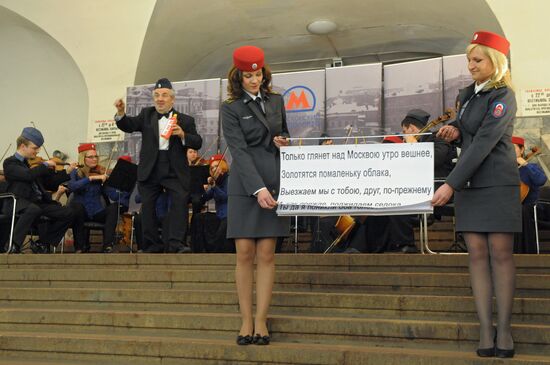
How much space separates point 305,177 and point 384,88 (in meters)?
6.38

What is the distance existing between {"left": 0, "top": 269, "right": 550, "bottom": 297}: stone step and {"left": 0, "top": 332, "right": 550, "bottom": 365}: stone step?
2.83 feet

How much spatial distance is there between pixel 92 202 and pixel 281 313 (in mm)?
4180

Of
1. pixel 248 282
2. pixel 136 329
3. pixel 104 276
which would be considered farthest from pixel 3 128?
pixel 248 282

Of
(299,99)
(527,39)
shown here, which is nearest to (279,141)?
(299,99)

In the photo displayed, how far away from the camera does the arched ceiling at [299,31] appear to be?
11523 mm

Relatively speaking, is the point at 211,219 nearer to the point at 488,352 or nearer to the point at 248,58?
the point at 248,58

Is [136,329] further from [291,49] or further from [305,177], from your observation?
[291,49]

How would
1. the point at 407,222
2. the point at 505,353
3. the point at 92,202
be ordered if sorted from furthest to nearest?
the point at 92,202 → the point at 407,222 → the point at 505,353

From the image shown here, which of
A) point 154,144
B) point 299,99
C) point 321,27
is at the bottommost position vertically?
point 154,144

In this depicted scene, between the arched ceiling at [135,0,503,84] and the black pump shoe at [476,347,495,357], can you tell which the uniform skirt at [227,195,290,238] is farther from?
the arched ceiling at [135,0,503,84]

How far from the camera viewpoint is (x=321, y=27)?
40.5ft

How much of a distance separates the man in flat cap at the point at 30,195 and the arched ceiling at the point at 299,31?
4507 millimetres

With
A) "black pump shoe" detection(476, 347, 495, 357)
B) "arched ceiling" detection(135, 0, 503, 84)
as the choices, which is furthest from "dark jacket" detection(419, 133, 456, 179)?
"arched ceiling" detection(135, 0, 503, 84)

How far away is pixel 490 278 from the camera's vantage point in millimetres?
3605
